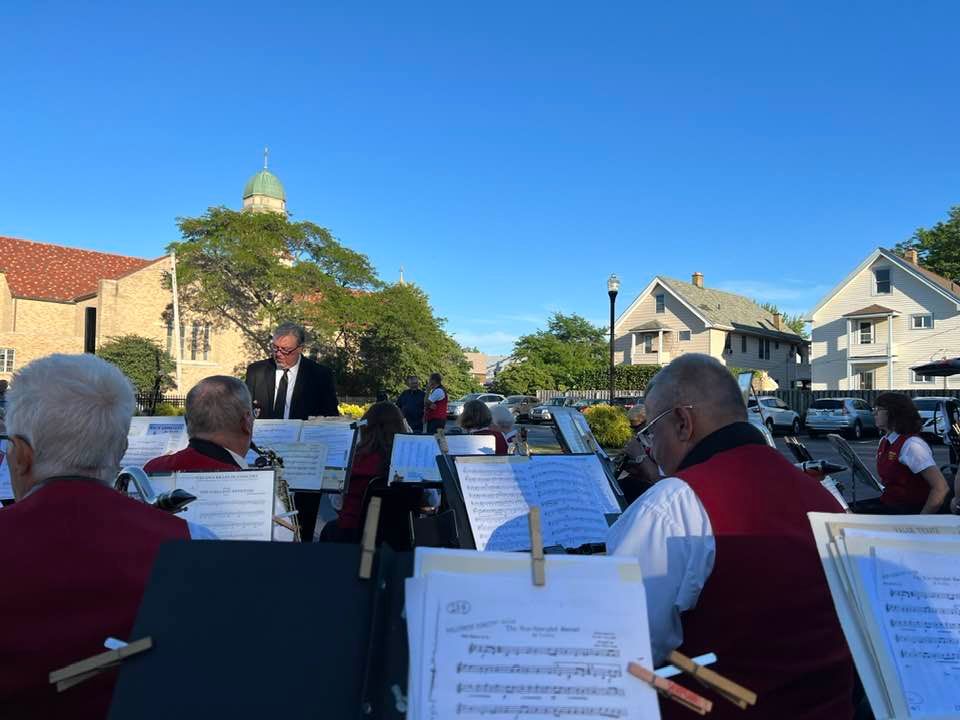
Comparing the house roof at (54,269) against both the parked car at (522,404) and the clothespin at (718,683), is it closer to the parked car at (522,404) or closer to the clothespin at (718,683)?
the parked car at (522,404)

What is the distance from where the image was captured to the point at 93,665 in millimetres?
1364

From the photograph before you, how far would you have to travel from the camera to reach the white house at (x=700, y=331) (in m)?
42.2

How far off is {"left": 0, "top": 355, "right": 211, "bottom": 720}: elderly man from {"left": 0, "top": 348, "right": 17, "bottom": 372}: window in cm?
3810

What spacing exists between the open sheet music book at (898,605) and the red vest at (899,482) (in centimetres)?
451

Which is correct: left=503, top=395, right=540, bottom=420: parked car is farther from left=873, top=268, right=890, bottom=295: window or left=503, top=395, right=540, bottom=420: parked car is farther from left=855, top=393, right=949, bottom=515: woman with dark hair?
left=855, top=393, right=949, bottom=515: woman with dark hair

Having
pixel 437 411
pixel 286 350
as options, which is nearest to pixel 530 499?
pixel 286 350

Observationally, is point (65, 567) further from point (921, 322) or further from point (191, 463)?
point (921, 322)

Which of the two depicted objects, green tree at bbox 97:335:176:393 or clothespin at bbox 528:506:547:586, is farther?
green tree at bbox 97:335:176:393

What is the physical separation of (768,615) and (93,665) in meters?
1.53

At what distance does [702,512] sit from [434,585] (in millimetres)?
877

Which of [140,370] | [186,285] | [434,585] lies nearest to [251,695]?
[434,585]

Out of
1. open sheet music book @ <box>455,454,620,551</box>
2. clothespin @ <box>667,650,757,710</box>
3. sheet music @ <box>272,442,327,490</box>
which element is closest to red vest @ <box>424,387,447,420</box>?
sheet music @ <box>272,442,327,490</box>

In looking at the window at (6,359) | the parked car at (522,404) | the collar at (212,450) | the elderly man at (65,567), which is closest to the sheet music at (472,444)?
the collar at (212,450)

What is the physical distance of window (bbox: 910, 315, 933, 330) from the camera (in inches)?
1420
